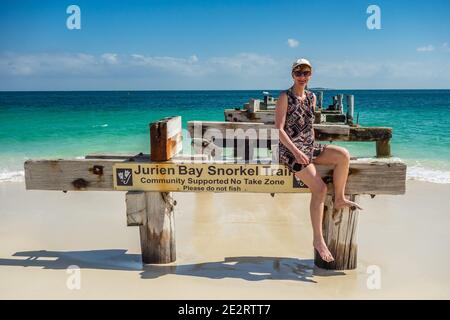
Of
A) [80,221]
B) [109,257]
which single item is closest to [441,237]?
[109,257]

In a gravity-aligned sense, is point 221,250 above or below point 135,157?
below

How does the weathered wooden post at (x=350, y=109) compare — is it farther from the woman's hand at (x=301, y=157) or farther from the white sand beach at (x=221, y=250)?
the woman's hand at (x=301, y=157)

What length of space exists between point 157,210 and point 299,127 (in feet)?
6.02

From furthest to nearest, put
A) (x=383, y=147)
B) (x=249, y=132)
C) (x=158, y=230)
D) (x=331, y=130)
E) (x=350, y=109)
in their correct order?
(x=350, y=109) < (x=383, y=147) < (x=331, y=130) < (x=249, y=132) < (x=158, y=230)

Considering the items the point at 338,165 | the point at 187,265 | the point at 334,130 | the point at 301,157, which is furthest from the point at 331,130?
the point at 187,265

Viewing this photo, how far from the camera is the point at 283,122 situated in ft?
14.3

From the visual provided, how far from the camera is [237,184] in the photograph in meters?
4.80

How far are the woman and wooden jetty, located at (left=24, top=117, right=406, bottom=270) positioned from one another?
0.15 m

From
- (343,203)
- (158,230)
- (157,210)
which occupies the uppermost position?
(343,203)

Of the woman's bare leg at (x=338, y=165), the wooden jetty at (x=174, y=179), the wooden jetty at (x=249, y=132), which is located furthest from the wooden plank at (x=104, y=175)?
the wooden jetty at (x=249, y=132)

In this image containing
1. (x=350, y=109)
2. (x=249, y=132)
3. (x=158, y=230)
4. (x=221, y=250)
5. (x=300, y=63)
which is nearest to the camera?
(x=300, y=63)

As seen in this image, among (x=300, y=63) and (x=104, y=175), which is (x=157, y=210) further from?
(x=300, y=63)
